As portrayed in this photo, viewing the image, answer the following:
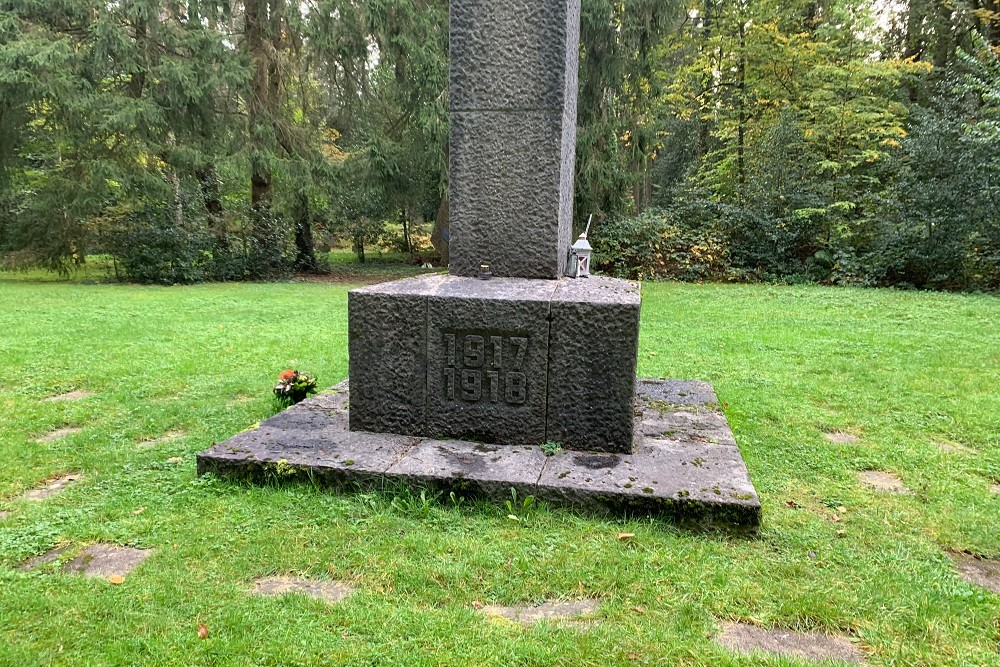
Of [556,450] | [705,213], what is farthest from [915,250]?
[556,450]

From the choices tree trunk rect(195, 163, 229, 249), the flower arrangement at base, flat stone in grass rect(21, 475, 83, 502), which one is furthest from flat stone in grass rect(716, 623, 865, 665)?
tree trunk rect(195, 163, 229, 249)

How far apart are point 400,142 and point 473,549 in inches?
538

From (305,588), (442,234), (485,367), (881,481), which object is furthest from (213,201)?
(881,481)

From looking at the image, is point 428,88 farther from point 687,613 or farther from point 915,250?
point 687,613

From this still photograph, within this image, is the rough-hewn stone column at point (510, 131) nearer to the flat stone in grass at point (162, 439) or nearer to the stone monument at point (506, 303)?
the stone monument at point (506, 303)

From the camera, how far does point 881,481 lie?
334 centimetres

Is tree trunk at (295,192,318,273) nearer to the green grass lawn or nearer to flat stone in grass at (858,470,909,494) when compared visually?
the green grass lawn

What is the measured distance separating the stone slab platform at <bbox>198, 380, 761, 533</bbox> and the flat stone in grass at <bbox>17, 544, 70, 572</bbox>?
0.68 m

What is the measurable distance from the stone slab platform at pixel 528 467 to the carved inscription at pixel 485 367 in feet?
0.80

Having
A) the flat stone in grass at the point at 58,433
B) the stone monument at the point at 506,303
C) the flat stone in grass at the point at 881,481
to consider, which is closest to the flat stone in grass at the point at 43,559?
the stone monument at the point at 506,303

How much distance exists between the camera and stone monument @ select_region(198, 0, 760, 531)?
2973 millimetres

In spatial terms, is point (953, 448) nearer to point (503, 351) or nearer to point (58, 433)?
point (503, 351)

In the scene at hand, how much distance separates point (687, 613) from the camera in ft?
6.85

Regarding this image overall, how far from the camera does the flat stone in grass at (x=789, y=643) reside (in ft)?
6.26
